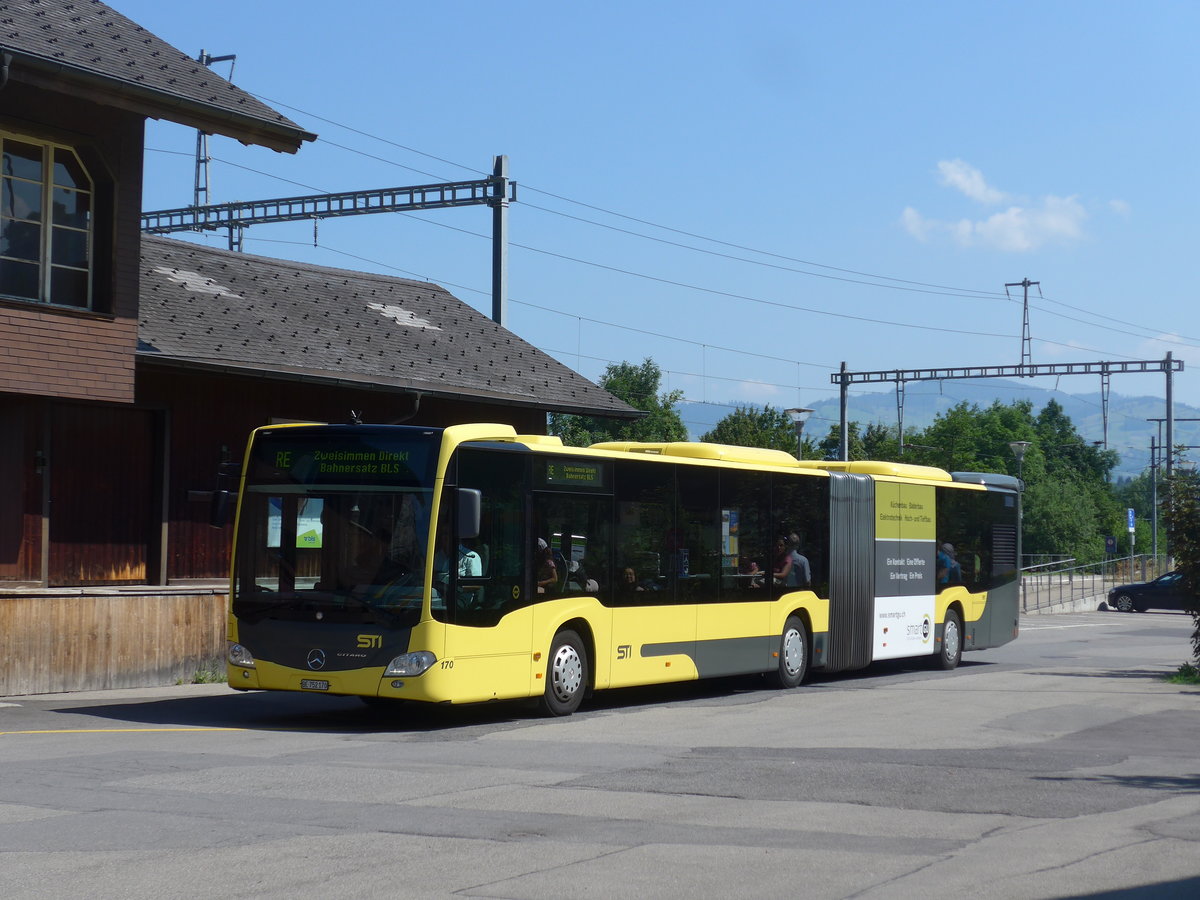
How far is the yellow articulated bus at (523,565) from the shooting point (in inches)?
575

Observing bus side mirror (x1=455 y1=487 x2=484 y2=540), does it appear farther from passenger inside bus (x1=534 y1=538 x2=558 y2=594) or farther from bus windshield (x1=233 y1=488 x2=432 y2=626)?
passenger inside bus (x1=534 y1=538 x2=558 y2=594)

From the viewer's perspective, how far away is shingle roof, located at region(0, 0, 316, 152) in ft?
58.6

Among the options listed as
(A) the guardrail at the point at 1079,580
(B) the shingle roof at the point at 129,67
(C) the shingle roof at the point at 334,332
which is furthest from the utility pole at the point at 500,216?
(A) the guardrail at the point at 1079,580

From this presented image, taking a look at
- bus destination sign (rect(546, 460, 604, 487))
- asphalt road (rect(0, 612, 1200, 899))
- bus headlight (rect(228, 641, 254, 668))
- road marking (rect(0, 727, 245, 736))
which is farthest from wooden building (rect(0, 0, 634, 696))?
bus destination sign (rect(546, 460, 604, 487))

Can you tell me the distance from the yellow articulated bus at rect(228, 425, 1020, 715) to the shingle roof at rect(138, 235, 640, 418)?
626 centimetres

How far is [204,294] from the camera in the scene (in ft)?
78.6

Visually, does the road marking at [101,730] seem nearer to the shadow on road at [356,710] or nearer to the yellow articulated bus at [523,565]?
the shadow on road at [356,710]

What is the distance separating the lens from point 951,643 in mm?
25250

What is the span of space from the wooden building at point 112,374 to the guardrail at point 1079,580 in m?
35.0

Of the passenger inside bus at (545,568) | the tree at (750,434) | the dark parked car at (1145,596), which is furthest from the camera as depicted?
the tree at (750,434)

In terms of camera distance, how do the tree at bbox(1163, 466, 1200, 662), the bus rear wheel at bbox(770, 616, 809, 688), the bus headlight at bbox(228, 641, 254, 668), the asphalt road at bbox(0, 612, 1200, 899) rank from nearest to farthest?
the asphalt road at bbox(0, 612, 1200, 899) < the bus headlight at bbox(228, 641, 254, 668) < the bus rear wheel at bbox(770, 616, 809, 688) < the tree at bbox(1163, 466, 1200, 662)

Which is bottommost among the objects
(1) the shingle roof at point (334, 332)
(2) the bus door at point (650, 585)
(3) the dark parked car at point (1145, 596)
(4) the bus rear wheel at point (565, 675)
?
(3) the dark parked car at point (1145, 596)

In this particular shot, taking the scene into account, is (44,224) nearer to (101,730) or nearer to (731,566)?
(101,730)

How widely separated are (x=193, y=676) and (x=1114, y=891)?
14.5 m
